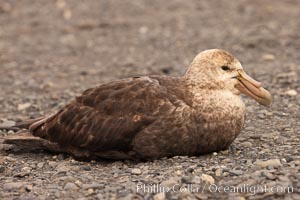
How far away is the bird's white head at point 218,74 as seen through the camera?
250 inches

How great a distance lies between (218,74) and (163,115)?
66cm

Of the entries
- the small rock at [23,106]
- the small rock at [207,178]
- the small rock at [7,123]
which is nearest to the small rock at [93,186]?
the small rock at [207,178]

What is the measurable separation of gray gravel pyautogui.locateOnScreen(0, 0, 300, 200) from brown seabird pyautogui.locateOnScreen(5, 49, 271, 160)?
136 mm

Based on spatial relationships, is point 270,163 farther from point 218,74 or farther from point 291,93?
point 291,93

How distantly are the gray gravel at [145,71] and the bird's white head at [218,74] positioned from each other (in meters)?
0.57

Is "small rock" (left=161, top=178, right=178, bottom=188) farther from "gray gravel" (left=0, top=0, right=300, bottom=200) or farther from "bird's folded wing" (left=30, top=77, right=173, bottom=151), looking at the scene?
"bird's folded wing" (left=30, top=77, right=173, bottom=151)

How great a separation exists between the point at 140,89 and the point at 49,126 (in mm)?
1032

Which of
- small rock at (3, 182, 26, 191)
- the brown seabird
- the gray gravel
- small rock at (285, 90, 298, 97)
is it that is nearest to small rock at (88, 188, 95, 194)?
the gray gravel

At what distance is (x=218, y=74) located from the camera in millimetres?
6367

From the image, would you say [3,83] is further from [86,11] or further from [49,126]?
[86,11]

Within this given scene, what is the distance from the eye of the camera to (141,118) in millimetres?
6176

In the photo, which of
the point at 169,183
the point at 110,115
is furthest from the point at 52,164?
the point at 169,183

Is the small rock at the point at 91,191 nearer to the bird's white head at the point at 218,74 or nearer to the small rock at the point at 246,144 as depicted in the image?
the bird's white head at the point at 218,74

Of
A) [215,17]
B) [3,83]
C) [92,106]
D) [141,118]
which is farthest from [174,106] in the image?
[215,17]
